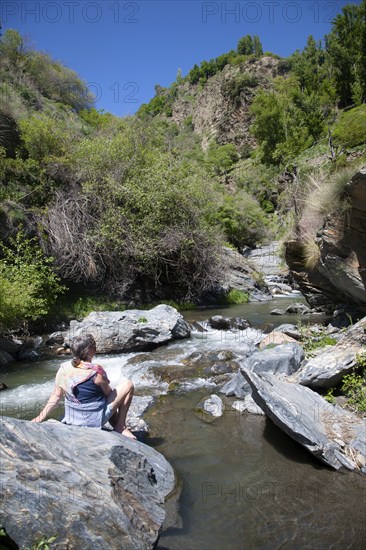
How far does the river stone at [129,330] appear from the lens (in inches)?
463

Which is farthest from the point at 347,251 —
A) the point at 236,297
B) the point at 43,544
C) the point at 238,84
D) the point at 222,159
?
the point at 238,84

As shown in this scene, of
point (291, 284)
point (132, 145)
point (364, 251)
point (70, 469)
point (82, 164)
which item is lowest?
point (291, 284)

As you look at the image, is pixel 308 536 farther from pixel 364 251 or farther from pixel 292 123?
pixel 292 123

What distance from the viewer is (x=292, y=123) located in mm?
54781

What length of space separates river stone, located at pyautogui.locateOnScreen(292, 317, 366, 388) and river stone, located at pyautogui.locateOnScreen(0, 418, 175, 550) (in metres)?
3.44

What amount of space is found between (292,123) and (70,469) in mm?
58817

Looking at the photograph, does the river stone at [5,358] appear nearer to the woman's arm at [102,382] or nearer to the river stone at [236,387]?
Result: the river stone at [236,387]

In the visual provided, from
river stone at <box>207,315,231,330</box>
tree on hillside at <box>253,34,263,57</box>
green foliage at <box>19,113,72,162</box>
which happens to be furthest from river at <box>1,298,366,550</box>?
tree on hillside at <box>253,34,263,57</box>

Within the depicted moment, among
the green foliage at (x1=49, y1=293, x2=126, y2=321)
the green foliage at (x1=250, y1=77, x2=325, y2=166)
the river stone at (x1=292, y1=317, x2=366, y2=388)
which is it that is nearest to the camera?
the river stone at (x1=292, y1=317, x2=366, y2=388)

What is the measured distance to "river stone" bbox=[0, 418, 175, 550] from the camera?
3.07 metres

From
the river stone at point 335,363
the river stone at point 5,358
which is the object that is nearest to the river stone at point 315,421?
the river stone at point 335,363

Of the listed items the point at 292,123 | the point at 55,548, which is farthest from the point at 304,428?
the point at 292,123

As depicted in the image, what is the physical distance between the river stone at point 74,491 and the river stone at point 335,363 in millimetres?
3438

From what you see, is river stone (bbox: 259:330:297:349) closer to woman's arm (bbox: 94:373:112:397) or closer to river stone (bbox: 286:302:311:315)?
woman's arm (bbox: 94:373:112:397)
